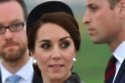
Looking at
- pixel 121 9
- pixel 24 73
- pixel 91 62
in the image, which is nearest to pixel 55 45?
pixel 121 9

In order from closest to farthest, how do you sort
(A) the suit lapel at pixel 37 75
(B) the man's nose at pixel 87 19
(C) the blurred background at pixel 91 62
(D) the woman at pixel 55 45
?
(D) the woman at pixel 55 45
(A) the suit lapel at pixel 37 75
(B) the man's nose at pixel 87 19
(C) the blurred background at pixel 91 62

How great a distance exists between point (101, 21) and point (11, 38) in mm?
838

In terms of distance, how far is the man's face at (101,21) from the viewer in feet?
15.8

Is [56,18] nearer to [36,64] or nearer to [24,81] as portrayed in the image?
[36,64]

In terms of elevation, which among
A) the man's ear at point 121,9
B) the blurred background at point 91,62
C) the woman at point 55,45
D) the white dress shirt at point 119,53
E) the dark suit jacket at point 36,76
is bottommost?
the blurred background at point 91,62

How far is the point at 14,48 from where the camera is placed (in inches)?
211

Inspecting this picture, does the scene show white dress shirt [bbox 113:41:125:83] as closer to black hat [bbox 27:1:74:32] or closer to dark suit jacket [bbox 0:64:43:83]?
black hat [bbox 27:1:74:32]

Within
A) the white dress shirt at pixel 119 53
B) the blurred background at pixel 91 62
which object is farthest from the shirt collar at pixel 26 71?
the blurred background at pixel 91 62

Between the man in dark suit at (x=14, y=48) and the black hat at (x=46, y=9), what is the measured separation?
58 cm

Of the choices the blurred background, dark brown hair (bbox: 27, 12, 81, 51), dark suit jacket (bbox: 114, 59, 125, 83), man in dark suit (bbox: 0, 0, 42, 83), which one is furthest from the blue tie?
the blurred background

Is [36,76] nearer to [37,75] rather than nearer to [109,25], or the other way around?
[37,75]

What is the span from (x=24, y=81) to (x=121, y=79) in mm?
1003

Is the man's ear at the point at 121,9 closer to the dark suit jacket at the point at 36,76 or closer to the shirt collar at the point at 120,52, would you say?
the shirt collar at the point at 120,52

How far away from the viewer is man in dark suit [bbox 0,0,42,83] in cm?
532
